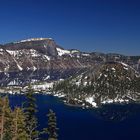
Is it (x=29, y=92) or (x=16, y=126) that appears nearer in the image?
(x=16, y=126)

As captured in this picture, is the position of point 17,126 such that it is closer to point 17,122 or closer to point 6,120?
point 17,122

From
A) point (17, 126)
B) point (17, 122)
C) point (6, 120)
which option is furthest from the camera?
point (6, 120)

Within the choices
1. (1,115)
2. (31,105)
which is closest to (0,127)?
(1,115)

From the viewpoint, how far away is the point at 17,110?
5825 cm

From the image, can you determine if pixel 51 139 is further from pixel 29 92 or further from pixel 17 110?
pixel 17 110

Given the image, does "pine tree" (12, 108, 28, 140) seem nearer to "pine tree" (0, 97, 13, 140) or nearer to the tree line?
the tree line

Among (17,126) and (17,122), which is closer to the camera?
(17,126)

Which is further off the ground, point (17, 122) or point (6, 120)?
point (6, 120)

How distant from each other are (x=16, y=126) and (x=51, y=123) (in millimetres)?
18080

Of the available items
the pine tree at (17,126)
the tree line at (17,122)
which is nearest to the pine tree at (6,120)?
the tree line at (17,122)

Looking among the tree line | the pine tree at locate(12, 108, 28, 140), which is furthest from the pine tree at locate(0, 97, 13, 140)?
the pine tree at locate(12, 108, 28, 140)

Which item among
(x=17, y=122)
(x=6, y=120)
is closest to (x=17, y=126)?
(x=17, y=122)

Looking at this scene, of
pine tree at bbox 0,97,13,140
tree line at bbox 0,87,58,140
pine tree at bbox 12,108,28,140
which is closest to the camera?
pine tree at bbox 0,97,13,140

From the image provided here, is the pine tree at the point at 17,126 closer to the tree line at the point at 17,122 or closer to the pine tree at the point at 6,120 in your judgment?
the tree line at the point at 17,122
